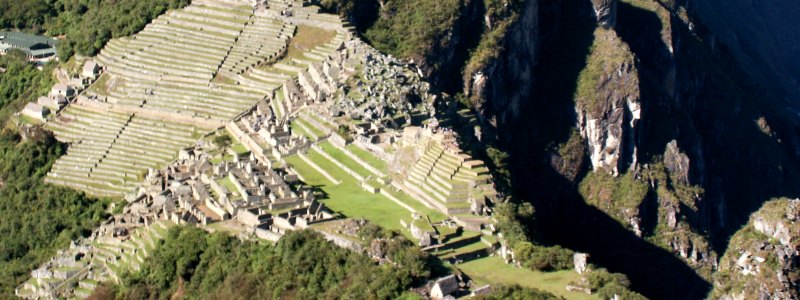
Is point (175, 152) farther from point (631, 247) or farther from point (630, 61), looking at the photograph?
point (630, 61)

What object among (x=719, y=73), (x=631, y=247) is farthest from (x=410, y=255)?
(x=719, y=73)

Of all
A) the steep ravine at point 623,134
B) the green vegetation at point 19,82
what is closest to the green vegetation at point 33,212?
the green vegetation at point 19,82

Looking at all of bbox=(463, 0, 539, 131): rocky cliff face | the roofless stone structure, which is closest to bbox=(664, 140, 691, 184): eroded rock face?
bbox=(463, 0, 539, 131): rocky cliff face

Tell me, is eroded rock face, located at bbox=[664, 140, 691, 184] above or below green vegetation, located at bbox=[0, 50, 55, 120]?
above

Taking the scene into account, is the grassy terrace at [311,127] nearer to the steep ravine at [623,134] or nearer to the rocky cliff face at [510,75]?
the steep ravine at [623,134]

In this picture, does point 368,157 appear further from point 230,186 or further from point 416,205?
point 416,205

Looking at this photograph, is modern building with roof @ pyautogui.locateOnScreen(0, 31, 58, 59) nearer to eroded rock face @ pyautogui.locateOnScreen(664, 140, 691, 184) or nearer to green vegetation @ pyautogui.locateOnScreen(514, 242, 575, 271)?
eroded rock face @ pyautogui.locateOnScreen(664, 140, 691, 184)

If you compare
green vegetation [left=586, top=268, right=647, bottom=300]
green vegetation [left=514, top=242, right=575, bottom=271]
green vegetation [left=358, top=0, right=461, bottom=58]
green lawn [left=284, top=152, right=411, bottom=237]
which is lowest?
green lawn [left=284, top=152, right=411, bottom=237]
